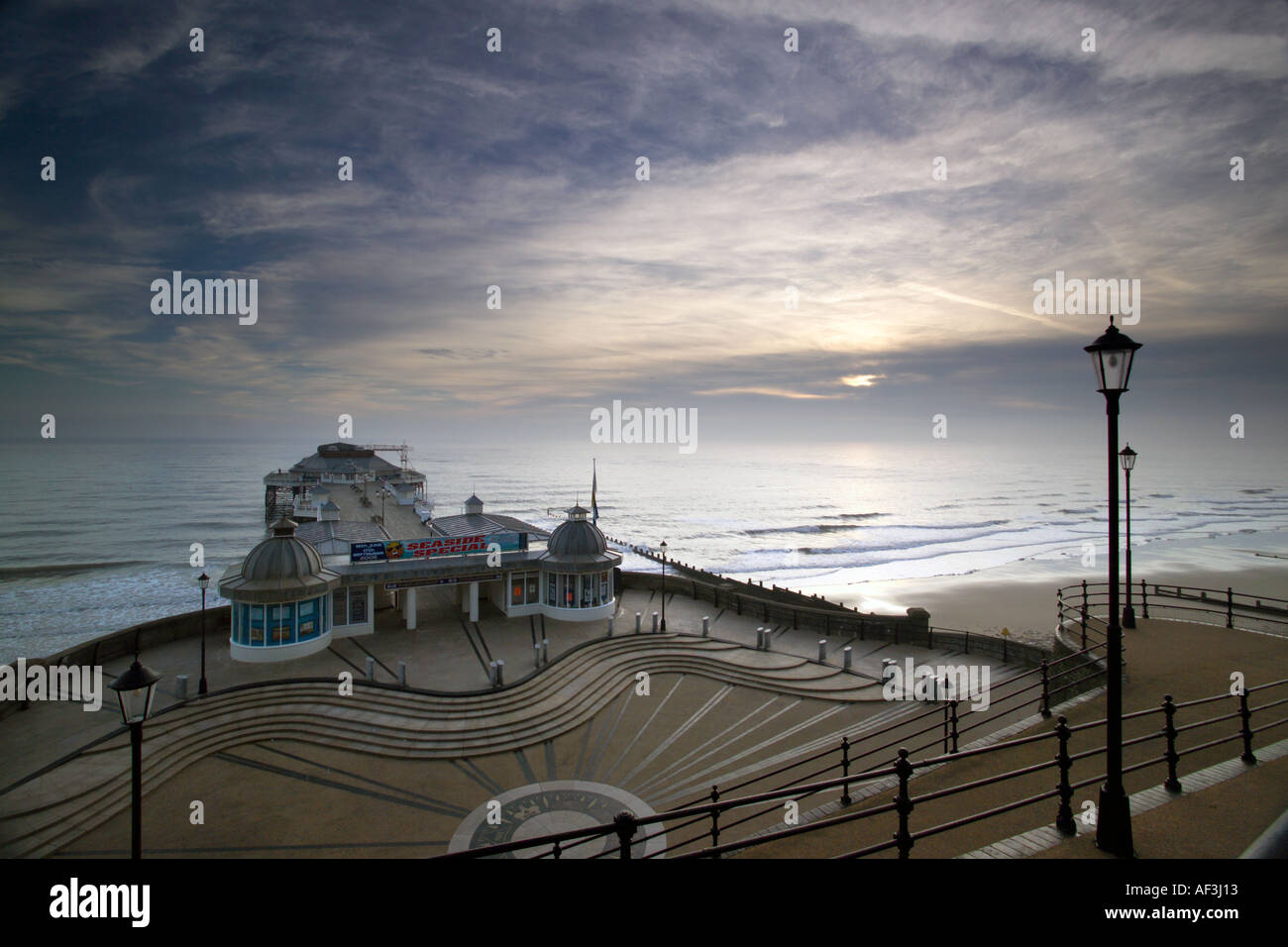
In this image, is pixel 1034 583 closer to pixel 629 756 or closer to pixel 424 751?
pixel 629 756

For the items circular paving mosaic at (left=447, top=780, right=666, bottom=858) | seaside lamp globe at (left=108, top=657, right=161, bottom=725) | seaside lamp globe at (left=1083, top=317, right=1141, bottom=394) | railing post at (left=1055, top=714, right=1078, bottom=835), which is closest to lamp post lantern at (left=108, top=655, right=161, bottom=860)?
seaside lamp globe at (left=108, top=657, right=161, bottom=725)

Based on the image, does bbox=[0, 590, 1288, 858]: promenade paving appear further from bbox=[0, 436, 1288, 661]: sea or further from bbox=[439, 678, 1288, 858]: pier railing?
bbox=[0, 436, 1288, 661]: sea

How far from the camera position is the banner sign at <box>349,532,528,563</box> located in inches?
928

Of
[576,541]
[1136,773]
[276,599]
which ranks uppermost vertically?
[576,541]

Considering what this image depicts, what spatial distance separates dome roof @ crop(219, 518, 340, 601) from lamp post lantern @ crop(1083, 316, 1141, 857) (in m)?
20.7

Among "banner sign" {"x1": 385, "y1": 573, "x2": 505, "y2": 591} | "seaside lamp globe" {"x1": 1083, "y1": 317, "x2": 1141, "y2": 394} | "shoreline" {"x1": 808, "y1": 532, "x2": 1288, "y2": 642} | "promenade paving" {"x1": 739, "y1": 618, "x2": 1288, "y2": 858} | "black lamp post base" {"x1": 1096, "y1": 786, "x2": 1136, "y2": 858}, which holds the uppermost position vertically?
"seaside lamp globe" {"x1": 1083, "y1": 317, "x2": 1141, "y2": 394}

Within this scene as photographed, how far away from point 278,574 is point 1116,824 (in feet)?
70.5

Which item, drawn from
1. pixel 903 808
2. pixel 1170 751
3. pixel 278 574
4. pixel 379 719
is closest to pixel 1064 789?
pixel 1170 751

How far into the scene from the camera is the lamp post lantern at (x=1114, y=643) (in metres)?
6.46

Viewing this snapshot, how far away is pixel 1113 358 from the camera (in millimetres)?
6707

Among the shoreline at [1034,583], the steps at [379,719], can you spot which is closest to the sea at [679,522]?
the shoreline at [1034,583]
